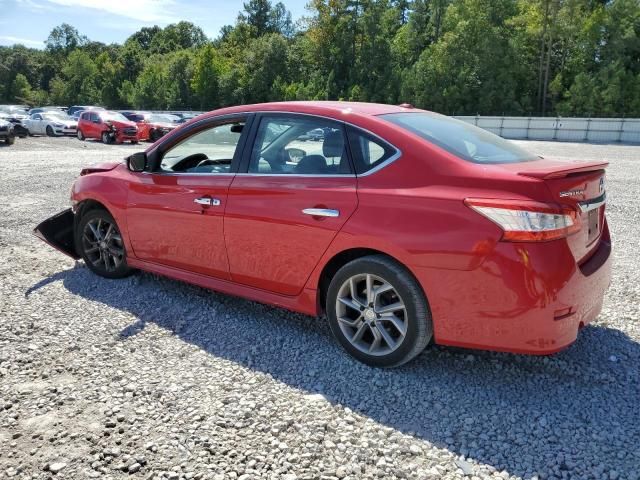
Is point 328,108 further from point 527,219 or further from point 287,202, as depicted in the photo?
point 527,219

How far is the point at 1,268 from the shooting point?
5.37 m

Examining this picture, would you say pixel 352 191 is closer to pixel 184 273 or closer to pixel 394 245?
pixel 394 245

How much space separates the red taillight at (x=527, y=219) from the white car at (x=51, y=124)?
2934 centimetres

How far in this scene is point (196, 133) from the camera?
14.3 ft

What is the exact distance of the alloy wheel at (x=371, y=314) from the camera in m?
3.27

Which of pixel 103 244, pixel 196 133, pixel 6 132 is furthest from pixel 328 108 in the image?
pixel 6 132

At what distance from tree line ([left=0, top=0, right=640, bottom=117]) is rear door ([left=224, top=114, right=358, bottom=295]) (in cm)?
5038

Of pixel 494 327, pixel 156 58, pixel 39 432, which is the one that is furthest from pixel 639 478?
pixel 156 58


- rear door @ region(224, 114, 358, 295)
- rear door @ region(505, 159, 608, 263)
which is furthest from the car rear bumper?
rear door @ region(224, 114, 358, 295)

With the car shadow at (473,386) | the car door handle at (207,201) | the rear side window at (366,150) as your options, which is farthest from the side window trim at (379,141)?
the car shadow at (473,386)

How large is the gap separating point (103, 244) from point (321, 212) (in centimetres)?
263

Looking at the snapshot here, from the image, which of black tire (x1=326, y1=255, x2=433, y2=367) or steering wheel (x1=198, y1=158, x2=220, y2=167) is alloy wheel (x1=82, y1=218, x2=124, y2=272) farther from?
black tire (x1=326, y1=255, x2=433, y2=367)

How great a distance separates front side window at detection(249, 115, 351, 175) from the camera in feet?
11.5

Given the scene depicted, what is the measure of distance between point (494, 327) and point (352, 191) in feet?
3.85
